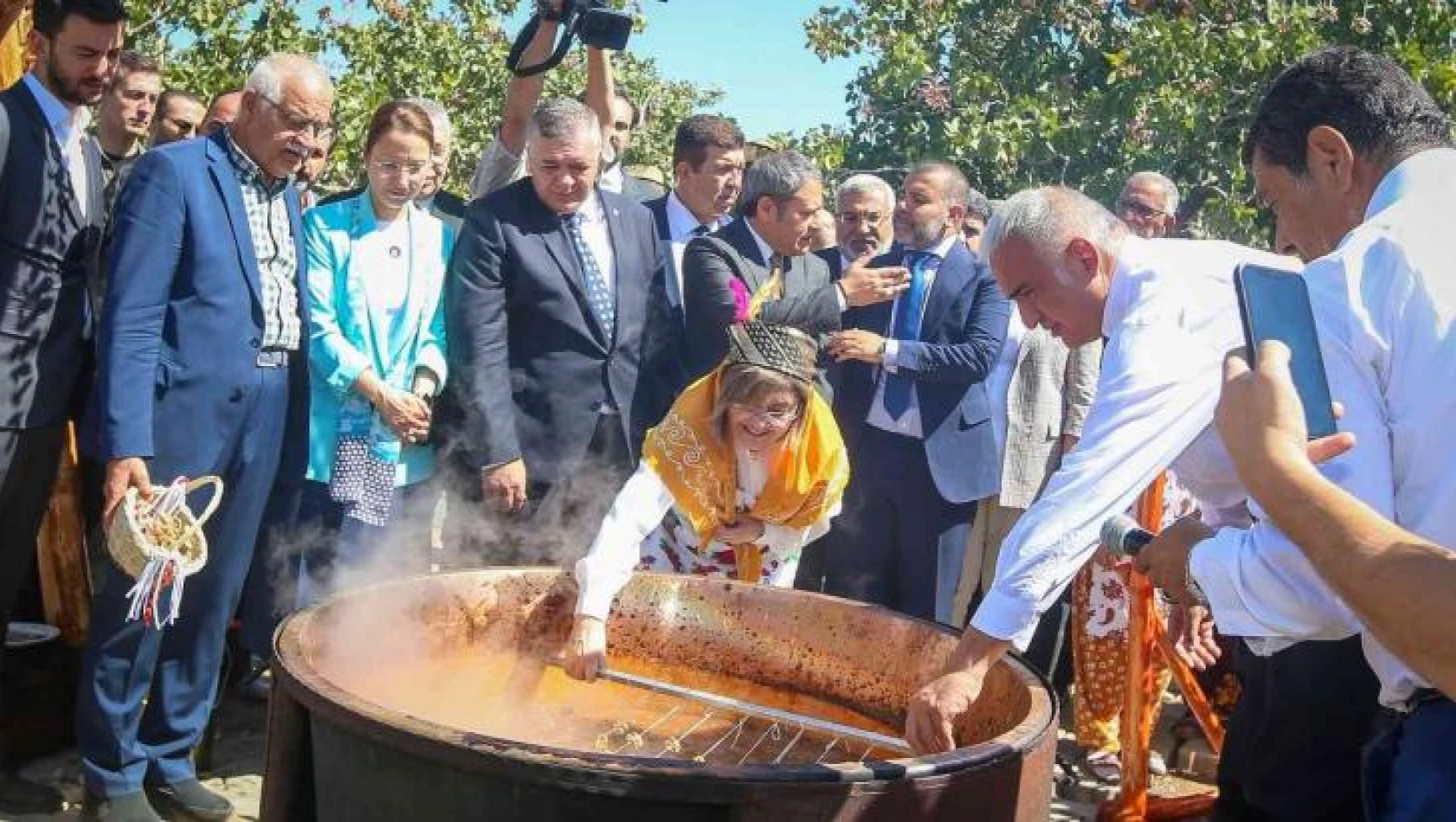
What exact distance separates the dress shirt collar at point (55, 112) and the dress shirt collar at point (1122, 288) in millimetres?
2807

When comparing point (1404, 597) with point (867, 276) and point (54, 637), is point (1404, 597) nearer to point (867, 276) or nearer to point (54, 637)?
point (867, 276)

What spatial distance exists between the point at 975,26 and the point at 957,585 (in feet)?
40.2

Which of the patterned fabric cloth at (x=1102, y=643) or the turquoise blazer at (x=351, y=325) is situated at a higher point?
the turquoise blazer at (x=351, y=325)

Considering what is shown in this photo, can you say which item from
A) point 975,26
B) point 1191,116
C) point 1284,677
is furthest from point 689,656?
point 975,26

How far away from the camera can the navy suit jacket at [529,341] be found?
4.41 m

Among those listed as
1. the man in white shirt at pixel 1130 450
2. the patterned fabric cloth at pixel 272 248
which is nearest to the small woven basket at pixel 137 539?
the patterned fabric cloth at pixel 272 248

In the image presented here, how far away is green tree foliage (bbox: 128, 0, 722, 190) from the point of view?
823 centimetres

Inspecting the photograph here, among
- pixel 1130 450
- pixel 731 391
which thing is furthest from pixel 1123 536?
pixel 731 391

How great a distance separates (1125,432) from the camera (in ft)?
8.83

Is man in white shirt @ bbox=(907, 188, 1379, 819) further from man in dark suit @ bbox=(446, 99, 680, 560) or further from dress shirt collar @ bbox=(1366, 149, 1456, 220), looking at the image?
man in dark suit @ bbox=(446, 99, 680, 560)

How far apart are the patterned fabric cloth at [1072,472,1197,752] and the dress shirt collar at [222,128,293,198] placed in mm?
3017

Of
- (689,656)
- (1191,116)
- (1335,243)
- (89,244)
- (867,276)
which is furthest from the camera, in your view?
(1191,116)

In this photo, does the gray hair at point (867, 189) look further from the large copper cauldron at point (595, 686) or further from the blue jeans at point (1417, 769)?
the blue jeans at point (1417, 769)

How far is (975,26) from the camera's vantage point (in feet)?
53.5
